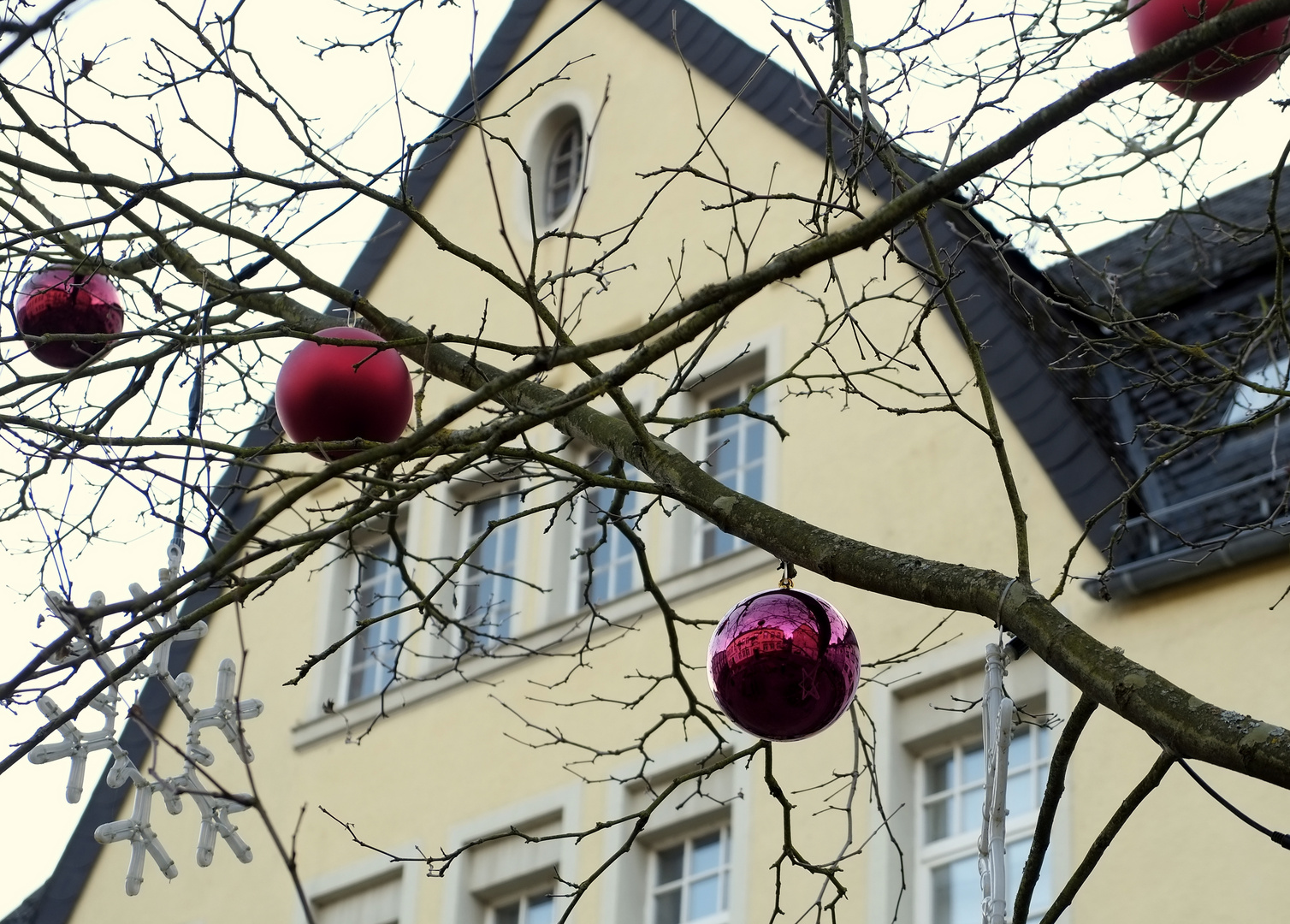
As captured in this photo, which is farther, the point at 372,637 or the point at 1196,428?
the point at 372,637

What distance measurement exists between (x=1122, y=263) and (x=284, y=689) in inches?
229

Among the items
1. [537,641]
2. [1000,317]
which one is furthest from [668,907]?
[1000,317]

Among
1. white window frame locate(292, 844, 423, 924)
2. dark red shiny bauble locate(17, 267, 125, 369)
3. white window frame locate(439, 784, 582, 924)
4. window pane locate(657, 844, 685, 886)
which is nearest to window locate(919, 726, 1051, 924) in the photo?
window pane locate(657, 844, 685, 886)

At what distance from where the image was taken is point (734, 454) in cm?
1116

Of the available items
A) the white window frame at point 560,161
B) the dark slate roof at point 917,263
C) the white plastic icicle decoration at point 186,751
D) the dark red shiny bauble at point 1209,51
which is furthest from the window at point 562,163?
the dark red shiny bauble at point 1209,51

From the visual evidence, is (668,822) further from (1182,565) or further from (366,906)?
(1182,565)

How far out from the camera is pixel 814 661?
4.38m

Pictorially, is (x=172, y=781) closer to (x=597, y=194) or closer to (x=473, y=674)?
(x=473, y=674)

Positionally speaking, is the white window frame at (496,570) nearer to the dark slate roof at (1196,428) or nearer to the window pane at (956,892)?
the window pane at (956,892)

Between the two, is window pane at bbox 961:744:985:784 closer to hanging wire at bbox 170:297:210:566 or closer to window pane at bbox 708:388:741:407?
window pane at bbox 708:388:741:407

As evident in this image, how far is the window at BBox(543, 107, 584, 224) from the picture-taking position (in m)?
13.3

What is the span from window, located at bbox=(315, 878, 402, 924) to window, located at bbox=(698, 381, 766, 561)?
2.61 meters

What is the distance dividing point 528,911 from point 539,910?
0.08m

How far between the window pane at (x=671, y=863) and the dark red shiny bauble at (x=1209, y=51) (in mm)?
5863
